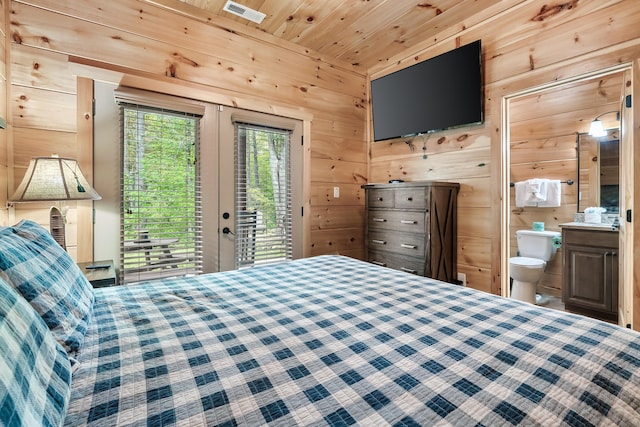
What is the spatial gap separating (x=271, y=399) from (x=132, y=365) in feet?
1.30

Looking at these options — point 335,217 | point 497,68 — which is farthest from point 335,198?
point 497,68

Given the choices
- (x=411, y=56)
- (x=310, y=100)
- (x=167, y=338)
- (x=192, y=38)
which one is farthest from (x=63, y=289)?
(x=411, y=56)

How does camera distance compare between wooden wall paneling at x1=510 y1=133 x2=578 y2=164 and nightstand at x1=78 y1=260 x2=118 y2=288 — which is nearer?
nightstand at x1=78 y1=260 x2=118 y2=288

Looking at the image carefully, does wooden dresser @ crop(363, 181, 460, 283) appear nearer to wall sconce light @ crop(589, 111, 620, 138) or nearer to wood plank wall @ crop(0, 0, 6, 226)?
wall sconce light @ crop(589, 111, 620, 138)

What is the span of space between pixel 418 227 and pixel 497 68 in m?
→ 1.52

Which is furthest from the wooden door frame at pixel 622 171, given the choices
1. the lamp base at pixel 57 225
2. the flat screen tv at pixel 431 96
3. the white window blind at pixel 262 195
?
the lamp base at pixel 57 225

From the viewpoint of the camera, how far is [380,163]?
3.69 metres

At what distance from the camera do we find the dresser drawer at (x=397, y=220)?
9.23 feet

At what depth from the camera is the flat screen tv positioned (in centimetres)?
273

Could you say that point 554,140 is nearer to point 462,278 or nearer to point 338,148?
point 462,278

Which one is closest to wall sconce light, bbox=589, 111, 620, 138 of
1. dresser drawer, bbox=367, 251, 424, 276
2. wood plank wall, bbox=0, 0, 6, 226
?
dresser drawer, bbox=367, 251, 424, 276

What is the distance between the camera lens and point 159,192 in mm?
2445

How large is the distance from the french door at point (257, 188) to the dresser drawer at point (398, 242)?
2.62ft

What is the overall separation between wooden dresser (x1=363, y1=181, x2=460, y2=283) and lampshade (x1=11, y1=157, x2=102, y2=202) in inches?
95.0
